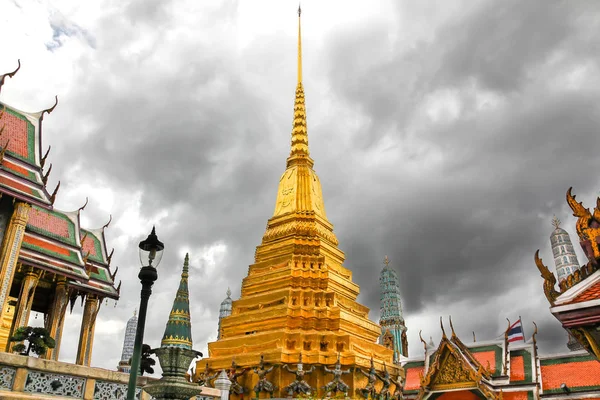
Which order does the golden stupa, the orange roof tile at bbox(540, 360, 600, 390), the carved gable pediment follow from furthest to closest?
1. the golden stupa
2. the carved gable pediment
3. the orange roof tile at bbox(540, 360, 600, 390)

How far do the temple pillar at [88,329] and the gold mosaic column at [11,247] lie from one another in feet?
15.1

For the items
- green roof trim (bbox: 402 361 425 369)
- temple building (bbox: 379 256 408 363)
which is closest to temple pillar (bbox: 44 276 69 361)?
green roof trim (bbox: 402 361 425 369)

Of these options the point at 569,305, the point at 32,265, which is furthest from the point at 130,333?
the point at 569,305

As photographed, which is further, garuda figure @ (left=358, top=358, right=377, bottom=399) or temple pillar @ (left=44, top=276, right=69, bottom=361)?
garuda figure @ (left=358, top=358, right=377, bottom=399)

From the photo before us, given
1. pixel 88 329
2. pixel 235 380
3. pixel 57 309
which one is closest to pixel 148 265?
pixel 57 309

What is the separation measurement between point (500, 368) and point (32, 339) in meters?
14.7

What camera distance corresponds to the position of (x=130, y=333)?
69188mm

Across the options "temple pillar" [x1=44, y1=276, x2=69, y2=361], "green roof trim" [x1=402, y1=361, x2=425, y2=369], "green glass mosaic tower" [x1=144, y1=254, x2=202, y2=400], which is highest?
"temple pillar" [x1=44, y1=276, x2=69, y2=361]

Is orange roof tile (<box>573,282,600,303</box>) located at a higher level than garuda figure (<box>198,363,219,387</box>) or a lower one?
higher

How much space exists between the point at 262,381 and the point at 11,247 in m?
10.6

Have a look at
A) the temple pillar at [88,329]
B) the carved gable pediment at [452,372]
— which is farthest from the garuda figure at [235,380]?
the carved gable pediment at [452,372]

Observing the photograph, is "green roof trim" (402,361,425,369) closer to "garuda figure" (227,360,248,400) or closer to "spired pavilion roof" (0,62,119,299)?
"garuda figure" (227,360,248,400)

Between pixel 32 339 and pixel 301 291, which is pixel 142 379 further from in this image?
pixel 301 291

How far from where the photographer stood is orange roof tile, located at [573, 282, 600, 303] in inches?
187
